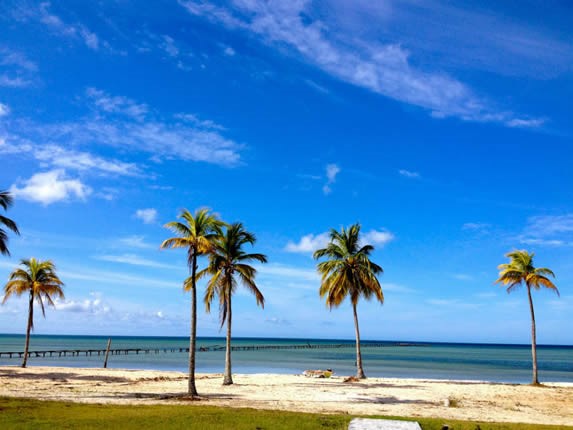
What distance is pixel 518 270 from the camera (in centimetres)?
3497

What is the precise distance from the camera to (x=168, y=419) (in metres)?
15.0

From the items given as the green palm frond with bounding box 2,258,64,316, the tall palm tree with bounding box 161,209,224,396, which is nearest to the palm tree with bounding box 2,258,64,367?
the green palm frond with bounding box 2,258,64,316

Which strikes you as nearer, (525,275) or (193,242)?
(193,242)

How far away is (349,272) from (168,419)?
24187 mm

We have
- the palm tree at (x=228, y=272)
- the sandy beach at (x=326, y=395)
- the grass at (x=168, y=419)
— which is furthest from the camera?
the palm tree at (x=228, y=272)

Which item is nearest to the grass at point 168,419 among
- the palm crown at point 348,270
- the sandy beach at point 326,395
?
the sandy beach at point 326,395

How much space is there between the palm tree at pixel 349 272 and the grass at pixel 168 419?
67.0ft

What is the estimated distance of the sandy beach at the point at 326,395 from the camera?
2038cm

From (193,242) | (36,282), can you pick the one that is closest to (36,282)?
(36,282)

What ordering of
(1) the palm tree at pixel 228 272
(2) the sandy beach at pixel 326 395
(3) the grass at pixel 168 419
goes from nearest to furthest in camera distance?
(3) the grass at pixel 168 419
(2) the sandy beach at pixel 326 395
(1) the palm tree at pixel 228 272

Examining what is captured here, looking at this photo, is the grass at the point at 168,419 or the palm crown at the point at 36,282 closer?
the grass at the point at 168,419

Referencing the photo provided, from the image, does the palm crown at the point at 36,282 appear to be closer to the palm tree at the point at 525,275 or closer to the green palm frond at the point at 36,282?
the green palm frond at the point at 36,282

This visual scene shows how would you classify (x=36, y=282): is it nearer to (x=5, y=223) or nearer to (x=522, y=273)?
(x=5, y=223)

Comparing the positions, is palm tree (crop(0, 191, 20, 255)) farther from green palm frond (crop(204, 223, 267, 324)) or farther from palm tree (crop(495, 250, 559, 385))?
palm tree (crop(495, 250, 559, 385))
